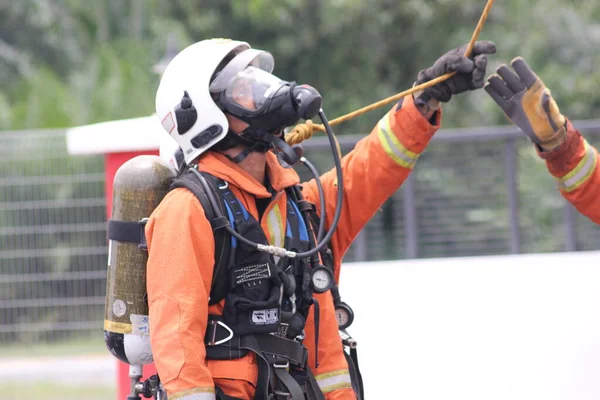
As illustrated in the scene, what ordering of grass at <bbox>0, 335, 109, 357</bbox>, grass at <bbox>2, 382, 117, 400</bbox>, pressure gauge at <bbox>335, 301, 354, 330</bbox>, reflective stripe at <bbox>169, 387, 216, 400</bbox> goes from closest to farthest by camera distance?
reflective stripe at <bbox>169, 387, 216, 400</bbox> → pressure gauge at <bbox>335, 301, 354, 330</bbox> → grass at <bbox>2, 382, 117, 400</bbox> → grass at <bbox>0, 335, 109, 357</bbox>

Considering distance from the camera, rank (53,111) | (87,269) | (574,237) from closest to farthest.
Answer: (574,237) → (87,269) → (53,111)

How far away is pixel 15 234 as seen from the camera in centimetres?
895

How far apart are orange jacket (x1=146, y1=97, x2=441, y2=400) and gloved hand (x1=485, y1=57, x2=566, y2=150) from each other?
424 mm

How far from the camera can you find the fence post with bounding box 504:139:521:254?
24.0ft

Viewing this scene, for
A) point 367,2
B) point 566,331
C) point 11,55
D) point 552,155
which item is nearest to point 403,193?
point 566,331

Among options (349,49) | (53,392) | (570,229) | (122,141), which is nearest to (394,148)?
(122,141)

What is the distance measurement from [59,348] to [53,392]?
0.71m

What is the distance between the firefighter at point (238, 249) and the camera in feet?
10.9

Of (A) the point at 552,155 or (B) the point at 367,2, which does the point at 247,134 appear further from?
(B) the point at 367,2

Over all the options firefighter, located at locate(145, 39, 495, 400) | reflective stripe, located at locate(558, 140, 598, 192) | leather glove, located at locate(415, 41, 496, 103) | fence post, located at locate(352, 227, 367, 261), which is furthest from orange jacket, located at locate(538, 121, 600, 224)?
fence post, located at locate(352, 227, 367, 261)

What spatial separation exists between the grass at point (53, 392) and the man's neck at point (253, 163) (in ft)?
17.0

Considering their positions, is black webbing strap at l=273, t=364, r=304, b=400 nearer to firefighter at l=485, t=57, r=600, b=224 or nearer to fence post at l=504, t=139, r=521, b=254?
firefighter at l=485, t=57, r=600, b=224

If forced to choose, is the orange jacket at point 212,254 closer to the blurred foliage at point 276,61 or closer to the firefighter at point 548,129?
the firefighter at point 548,129

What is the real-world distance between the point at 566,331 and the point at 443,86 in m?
1.55
